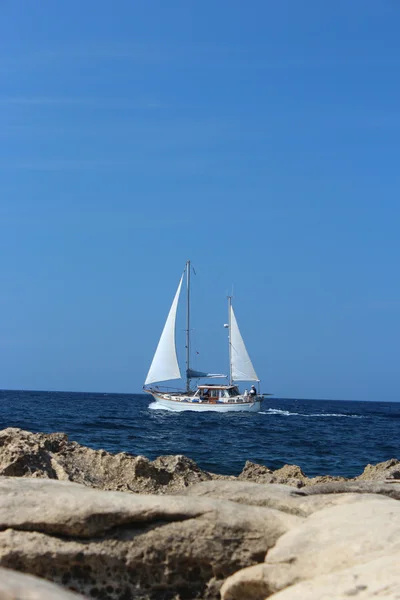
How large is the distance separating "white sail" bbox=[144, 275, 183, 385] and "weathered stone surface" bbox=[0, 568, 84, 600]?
195 feet

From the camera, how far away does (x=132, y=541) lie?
5637 millimetres

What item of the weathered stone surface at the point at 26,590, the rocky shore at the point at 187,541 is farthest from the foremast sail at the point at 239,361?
the weathered stone surface at the point at 26,590

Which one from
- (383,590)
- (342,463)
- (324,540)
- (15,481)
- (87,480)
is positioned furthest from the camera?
(342,463)

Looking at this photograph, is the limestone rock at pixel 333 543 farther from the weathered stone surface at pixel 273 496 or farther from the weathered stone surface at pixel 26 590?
the weathered stone surface at pixel 26 590

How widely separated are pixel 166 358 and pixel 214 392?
5615mm

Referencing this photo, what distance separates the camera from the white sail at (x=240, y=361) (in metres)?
66.4

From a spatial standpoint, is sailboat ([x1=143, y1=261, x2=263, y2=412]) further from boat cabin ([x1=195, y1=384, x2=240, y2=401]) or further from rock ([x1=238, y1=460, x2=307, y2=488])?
rock ([x1=238, y1=460, x2=307, y2=488])

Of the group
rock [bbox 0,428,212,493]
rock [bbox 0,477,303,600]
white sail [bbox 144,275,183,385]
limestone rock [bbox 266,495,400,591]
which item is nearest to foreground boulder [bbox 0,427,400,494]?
rock [bbox 0,428,212,493]

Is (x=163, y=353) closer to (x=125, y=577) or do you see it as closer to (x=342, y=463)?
(x=342, y=463)

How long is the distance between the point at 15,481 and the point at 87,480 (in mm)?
3150

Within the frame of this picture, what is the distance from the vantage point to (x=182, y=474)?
33.5 feet

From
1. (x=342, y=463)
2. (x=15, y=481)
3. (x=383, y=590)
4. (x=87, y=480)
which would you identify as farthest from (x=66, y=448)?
(x=342, y=463)

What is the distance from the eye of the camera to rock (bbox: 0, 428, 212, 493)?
29.2 ft

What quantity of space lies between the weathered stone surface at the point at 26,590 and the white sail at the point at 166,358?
59386mm
